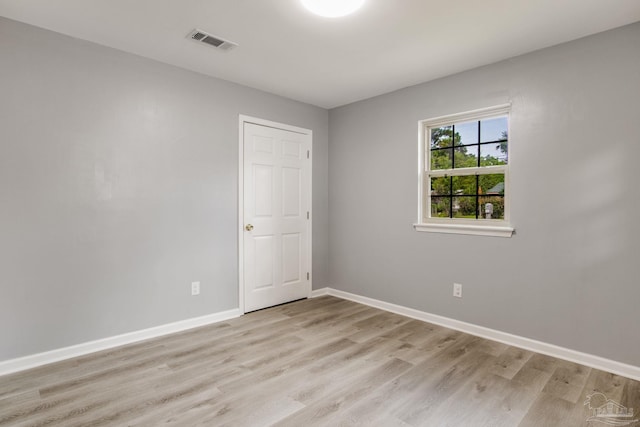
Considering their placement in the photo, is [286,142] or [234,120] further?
[286,142]

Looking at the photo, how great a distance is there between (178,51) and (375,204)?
8.34 ft

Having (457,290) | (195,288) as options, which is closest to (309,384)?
(195,288)

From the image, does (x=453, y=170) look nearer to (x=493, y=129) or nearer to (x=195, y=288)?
(x=493, y=129)

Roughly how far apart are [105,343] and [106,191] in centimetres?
126

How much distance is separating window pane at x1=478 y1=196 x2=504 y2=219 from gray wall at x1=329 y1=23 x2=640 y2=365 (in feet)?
0.54

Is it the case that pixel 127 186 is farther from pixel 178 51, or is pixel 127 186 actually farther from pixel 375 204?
pixel 375 204

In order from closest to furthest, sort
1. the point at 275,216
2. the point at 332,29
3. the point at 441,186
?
the point at 332,29 → the point at 441,186 → the point at 275,216

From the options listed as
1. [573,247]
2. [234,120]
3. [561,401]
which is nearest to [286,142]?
[234,120]

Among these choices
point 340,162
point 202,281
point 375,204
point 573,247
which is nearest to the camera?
point 573,247

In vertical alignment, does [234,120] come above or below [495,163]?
above

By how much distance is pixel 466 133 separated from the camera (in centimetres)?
334

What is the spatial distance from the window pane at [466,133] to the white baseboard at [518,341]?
1.76m

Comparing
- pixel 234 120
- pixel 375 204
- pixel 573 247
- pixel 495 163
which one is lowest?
pixel 573 247

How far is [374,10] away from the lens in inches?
88.7
